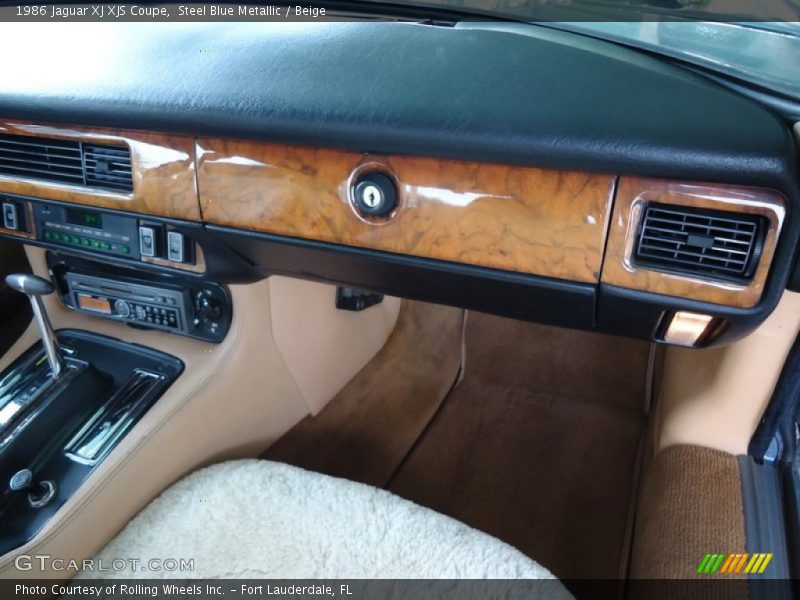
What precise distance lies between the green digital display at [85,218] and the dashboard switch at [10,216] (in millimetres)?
132

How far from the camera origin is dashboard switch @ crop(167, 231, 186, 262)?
1.15 m

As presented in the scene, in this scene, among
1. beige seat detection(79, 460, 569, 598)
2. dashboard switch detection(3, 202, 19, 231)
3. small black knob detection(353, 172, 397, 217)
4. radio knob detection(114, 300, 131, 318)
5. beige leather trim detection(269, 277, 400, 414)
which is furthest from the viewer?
beige leather trim detection(269, 277, 400, 414)

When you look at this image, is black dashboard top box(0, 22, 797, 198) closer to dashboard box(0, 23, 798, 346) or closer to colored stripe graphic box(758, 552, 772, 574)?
dashboard box(0, 23, 798, 346)

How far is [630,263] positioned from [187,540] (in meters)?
0.82

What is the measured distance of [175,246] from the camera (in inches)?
45.6

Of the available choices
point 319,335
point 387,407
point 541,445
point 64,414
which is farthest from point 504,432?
point 64,414

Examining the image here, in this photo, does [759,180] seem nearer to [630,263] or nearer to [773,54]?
[630,263]

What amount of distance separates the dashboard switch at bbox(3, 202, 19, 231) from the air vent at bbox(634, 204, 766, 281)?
1131 mm

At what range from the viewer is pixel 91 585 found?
1033 millimetres

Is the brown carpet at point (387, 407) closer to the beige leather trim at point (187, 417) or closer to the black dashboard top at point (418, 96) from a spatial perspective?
the beige leather trim at point (187, 417)

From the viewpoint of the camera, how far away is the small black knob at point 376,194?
92 centimetres

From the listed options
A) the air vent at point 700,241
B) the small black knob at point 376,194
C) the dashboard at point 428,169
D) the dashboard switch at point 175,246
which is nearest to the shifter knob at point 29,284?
the dashboard at point 428,169

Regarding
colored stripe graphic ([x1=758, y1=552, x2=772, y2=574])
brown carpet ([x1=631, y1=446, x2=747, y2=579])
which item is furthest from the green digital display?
colored stripe graphic ([x1=758, y1=552, x2=772, y2=574])

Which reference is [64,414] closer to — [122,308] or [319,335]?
[122,308]
